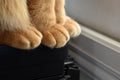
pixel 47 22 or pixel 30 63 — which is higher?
pixel 47 22

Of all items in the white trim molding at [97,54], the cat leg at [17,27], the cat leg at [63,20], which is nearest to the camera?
the cat leg at [17,27]

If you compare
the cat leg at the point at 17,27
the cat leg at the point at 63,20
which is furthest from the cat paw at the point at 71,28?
the cat leg at the point at 17,27

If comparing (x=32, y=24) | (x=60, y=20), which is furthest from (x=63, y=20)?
(x=32, y=24)

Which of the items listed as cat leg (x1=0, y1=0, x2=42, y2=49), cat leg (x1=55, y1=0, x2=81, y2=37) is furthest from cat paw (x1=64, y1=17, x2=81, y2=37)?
cat leg (x1=0, y1=0, x2=42, y2=49)

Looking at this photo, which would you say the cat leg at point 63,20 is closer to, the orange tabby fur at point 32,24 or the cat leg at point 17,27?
the orange tabby fur at point 32,24

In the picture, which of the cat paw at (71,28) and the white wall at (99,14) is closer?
the cat paw at (71,28)

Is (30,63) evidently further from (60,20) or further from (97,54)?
(97,54)
